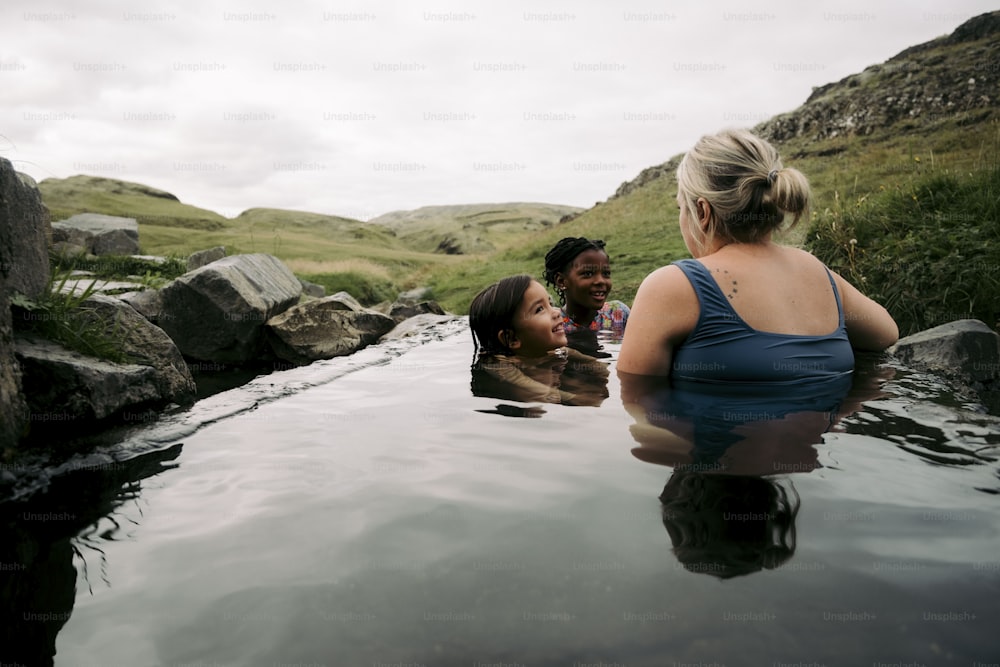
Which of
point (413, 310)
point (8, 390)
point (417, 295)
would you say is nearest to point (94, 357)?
point (8, 390)

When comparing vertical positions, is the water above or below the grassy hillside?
below

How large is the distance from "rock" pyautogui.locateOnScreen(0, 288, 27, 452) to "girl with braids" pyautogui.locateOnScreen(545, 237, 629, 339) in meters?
5.37

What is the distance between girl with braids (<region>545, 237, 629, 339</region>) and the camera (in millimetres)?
7410

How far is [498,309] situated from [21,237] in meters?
3.77

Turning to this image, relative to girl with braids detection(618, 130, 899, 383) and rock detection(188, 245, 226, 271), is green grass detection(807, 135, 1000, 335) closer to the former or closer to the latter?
girl with braids detection(618, 130, 899, 383)

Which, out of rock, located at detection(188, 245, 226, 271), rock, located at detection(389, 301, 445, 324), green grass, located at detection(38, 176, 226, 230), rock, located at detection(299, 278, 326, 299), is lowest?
rock, located at detection(389, 301, 445, 324)

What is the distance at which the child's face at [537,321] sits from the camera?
5867 mm

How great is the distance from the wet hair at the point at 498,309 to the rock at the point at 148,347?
102 inches

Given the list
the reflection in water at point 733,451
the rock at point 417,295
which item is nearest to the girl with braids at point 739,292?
the reflection in water at point 733,451

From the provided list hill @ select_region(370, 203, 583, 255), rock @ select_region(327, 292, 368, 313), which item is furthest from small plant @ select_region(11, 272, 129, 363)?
hill @ select_region(370, 203, 583, 255)

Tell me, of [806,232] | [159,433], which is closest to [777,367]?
[159,433]

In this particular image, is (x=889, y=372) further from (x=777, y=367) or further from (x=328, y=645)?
(x=328, y=645)

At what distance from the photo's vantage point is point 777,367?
3.62m

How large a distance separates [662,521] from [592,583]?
0.51 m
